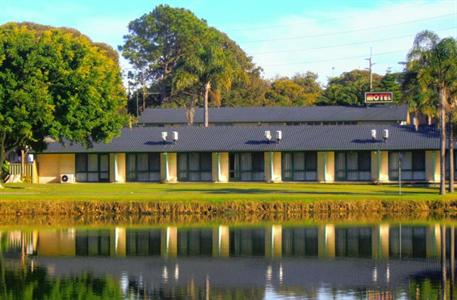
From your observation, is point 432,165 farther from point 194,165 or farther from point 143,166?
point 143,166

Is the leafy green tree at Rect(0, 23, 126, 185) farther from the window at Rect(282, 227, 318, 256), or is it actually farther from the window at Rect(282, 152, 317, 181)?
the window at Rect(282, 227, 318, 256)

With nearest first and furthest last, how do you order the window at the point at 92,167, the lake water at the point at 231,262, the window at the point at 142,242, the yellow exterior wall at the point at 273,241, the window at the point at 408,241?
the lake water at the point at 231,262
the window at the point at 408,241
the yellow exterior wall at the point at 273,241
the window at the point at 142,242
the window at the point at 92,167

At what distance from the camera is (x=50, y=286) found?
94.7ft

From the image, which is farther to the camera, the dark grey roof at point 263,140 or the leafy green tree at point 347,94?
the leafy green tree at point 347,94

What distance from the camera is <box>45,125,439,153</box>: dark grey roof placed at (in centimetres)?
7056

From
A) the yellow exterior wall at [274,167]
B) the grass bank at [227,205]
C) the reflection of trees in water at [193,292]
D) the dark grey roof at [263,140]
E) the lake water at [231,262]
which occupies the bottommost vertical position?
the reflection of trees in water at [193,292]

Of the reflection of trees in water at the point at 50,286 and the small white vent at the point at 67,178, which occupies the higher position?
the small white vent at the point at 67,178

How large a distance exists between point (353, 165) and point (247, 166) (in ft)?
26.8

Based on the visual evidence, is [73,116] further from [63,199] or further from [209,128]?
[209,128]

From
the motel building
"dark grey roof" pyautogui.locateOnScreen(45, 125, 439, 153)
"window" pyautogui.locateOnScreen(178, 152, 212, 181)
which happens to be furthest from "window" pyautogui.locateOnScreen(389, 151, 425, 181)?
"window" pyautogui.locateOnScreen(178, 152, 212, 181)

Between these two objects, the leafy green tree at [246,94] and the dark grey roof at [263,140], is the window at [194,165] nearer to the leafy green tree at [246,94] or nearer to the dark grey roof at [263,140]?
the dark grey roof at [263,140]

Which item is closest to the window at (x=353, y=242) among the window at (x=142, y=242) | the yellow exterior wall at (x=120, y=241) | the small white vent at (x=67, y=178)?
the window at (x=142, y=242)

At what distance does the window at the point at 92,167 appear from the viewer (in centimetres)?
7475

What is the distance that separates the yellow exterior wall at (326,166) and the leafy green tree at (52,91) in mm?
16306
